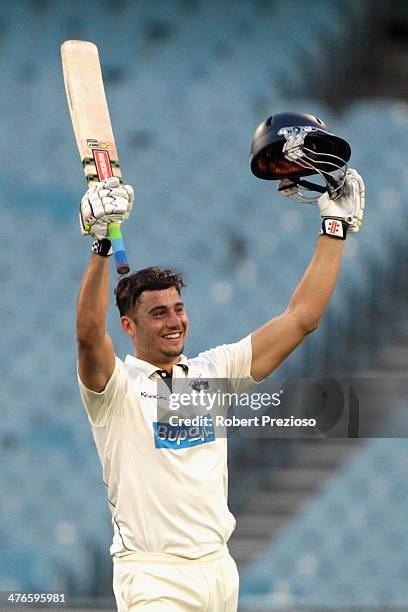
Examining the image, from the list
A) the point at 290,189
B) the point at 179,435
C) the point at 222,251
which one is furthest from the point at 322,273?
the point at 222,251

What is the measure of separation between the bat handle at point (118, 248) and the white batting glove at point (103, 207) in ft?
0.05

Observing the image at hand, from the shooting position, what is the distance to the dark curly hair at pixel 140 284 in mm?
2693

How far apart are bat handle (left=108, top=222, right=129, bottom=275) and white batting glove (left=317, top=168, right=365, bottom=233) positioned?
504 millimetres

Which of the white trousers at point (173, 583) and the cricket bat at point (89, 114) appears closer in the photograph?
the white trousers at point (173, 583)

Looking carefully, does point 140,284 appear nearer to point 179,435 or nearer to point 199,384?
point 199,384

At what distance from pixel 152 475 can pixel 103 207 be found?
0.61m

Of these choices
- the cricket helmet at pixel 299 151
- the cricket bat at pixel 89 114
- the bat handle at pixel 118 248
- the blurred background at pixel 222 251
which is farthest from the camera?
the blurred background at pixel 222 251

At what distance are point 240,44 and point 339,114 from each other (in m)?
0.50

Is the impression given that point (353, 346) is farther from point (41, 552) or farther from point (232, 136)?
point (41, 552)

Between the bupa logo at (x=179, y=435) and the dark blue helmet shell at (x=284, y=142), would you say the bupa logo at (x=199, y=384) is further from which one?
the dark blue helmet shell at (x=284, y=142)

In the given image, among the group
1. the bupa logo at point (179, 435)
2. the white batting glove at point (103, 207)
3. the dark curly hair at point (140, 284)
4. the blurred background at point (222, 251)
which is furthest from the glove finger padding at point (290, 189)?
the blurred background at point (222, 251)

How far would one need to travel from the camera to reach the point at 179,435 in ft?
8.43

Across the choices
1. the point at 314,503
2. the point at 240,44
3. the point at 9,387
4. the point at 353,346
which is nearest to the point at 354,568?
the point at 314,503

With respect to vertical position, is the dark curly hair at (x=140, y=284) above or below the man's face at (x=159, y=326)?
above
